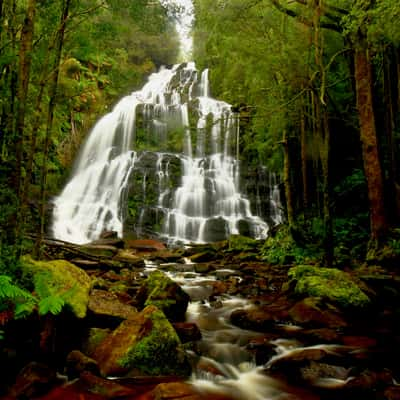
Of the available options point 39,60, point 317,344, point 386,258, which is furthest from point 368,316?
point 39,60

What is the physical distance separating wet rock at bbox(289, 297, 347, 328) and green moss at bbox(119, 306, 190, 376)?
8.42 ft

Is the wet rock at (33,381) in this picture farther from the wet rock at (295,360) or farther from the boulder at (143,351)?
the wet rock at (295,360)

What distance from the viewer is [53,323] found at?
4445mm

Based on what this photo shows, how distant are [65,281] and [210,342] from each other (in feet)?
7.83

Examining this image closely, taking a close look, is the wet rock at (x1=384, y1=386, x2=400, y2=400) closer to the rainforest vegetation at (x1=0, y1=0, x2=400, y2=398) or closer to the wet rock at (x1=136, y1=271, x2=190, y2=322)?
the rainforest vegetation at (x1=0, y1=0, x2=400, y2=398)

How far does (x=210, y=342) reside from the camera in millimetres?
5520

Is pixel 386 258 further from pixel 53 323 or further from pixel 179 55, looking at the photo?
pixel 179 55

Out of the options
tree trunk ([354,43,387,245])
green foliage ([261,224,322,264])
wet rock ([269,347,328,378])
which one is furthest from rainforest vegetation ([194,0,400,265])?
wet rock ([269,347,328,378])

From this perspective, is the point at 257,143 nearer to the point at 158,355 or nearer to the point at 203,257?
the point at 203,257

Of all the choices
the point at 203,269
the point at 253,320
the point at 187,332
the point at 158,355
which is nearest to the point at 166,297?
the point at 187,332

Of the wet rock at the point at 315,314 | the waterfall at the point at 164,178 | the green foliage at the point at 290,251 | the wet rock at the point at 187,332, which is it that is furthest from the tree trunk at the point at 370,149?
the waterfall at the point at 164,178

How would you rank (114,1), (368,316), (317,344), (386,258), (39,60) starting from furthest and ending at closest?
1. (386,258)
2. (39,60)
3. (114,1)
4. (368,316)
5. (317,344)

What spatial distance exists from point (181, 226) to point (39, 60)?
42.0ft

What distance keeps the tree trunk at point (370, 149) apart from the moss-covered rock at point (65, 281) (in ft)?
23.0
